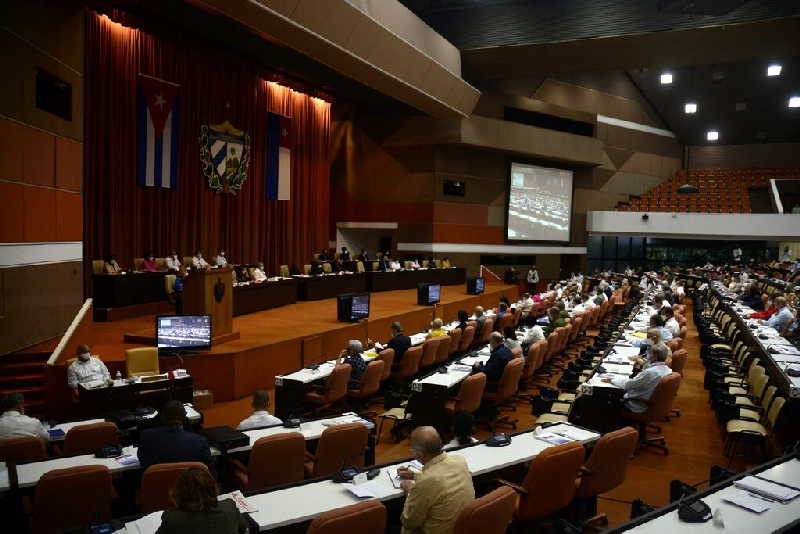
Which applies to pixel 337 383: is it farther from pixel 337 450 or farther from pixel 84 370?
pixel 84 370

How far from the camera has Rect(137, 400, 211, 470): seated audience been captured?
4.09m

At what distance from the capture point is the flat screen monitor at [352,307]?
1189cm

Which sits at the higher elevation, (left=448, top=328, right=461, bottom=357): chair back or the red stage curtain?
the red stage curtain

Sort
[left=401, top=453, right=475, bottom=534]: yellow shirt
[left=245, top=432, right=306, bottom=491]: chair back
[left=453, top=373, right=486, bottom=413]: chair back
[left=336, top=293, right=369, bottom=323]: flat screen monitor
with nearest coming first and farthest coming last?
1. [left=401, top=453, right=475, bottom=534]: yellow shirt
2. [left=245, top=432, right=306, bottom=491]: chair back
3. [left=453, top=373, right=486, bottom=413]: chair back
4. [left=336, top=293, right=369, bottom=323]: flat screen monitor

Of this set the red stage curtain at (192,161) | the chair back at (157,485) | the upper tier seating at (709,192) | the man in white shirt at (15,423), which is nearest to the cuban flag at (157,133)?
the red stage curtain at (192,161)

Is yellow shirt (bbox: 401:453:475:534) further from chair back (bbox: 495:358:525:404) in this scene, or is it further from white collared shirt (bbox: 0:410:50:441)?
chair back (bbox: 495:358:525:404)

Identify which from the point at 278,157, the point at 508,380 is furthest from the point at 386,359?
the point at 278,157

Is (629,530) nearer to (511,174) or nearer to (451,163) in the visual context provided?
(451,163)

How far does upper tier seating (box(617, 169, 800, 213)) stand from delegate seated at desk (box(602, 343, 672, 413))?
66.6ft

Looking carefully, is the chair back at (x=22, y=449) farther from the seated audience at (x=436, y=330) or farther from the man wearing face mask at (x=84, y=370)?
the seated audience at (x=436, y=330)

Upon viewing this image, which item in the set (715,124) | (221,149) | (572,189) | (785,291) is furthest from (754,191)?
(221,149)

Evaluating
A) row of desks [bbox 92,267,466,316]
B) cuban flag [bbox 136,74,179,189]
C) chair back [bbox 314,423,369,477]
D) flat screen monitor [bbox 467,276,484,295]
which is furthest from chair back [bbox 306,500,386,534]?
flat screen monitor [bbox 467,276,484,295]

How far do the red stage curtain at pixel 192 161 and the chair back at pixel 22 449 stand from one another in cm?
932

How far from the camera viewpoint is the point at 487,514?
3.20 m
